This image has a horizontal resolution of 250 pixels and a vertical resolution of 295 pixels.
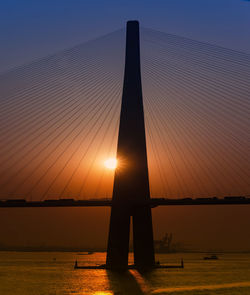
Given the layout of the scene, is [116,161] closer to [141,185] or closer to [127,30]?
[141,185]

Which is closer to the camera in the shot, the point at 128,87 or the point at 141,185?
the point at 141,185

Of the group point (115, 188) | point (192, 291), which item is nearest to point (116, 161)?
point (115, 188)

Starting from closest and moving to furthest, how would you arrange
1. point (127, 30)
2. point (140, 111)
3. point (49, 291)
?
point (49, 291)
point (140, 111)
point (127, 30)

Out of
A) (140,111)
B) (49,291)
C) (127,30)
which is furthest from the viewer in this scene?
(127,30)

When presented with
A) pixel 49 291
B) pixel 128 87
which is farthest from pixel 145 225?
pixel 128 87

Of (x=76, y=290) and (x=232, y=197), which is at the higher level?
(x=232, y=197)

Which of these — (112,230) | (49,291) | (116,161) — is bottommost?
(49,291)
